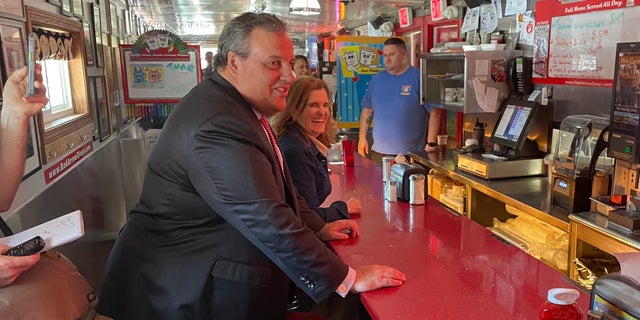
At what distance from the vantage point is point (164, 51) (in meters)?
4.58

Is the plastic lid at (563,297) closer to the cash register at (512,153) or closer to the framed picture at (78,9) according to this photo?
the cash register at (512,153)

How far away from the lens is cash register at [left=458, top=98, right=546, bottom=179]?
3227mm

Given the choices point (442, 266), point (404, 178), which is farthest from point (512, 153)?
point (442, 266)

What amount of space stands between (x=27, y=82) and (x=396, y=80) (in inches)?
138

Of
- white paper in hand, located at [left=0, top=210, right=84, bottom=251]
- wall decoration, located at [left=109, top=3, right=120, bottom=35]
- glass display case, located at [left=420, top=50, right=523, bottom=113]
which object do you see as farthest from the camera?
wall decoration, located at [left=109, top=3, right=120, bottom=35]

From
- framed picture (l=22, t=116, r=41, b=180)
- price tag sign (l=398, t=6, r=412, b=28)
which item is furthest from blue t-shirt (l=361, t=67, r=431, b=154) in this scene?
framed picture (l=22, t=116, r=41, b=180)

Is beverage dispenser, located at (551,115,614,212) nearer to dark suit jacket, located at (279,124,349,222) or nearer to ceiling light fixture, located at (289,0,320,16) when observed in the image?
dark suit jacket, located at (279,124,349,222)

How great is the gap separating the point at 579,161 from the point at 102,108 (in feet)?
11.3

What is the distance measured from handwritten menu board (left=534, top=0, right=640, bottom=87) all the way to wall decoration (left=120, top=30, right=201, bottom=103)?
9.75 ft

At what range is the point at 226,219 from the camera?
1366 millimetres

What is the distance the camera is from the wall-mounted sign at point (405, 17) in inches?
232

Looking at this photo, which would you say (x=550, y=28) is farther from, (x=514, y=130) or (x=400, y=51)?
(x=400, y=51)

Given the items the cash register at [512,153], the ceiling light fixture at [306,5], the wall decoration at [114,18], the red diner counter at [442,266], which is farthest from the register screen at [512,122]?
the wall decoration at [114,18]

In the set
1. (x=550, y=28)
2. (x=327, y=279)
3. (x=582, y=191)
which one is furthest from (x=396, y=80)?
(x=327, y=279)
